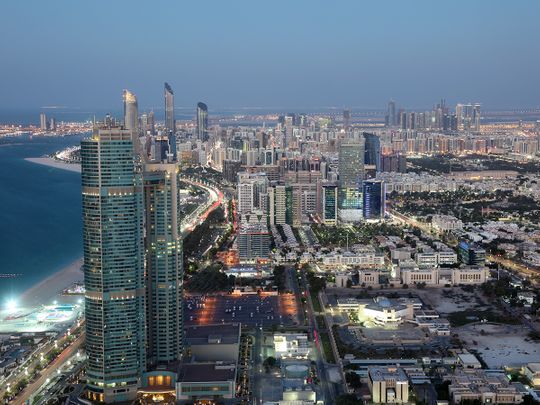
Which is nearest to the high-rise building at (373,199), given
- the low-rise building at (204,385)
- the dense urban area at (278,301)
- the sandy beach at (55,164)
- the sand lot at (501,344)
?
the dense urban area at (278,301)

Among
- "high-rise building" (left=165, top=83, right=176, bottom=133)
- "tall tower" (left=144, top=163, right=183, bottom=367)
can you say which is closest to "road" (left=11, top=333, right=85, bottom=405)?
"tall tower" (left=144, top=163, right=183, bottom=367)

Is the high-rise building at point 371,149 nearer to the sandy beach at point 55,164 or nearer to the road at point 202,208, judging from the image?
the road at point 202,208

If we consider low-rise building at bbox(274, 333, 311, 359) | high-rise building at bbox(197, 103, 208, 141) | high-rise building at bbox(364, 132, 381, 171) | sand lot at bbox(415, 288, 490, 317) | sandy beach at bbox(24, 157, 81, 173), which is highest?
high-rise building at bbox(197, 103, 208, 141)

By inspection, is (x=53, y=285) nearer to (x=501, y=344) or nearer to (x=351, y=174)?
(x=501, y=344)

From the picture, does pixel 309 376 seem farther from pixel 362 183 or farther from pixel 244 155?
pixel 244 155

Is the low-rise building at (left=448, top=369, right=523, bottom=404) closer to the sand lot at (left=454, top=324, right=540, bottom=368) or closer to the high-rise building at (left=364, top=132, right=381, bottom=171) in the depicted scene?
the sand lot at (left=454, top=324, right=540, bottom=368)
